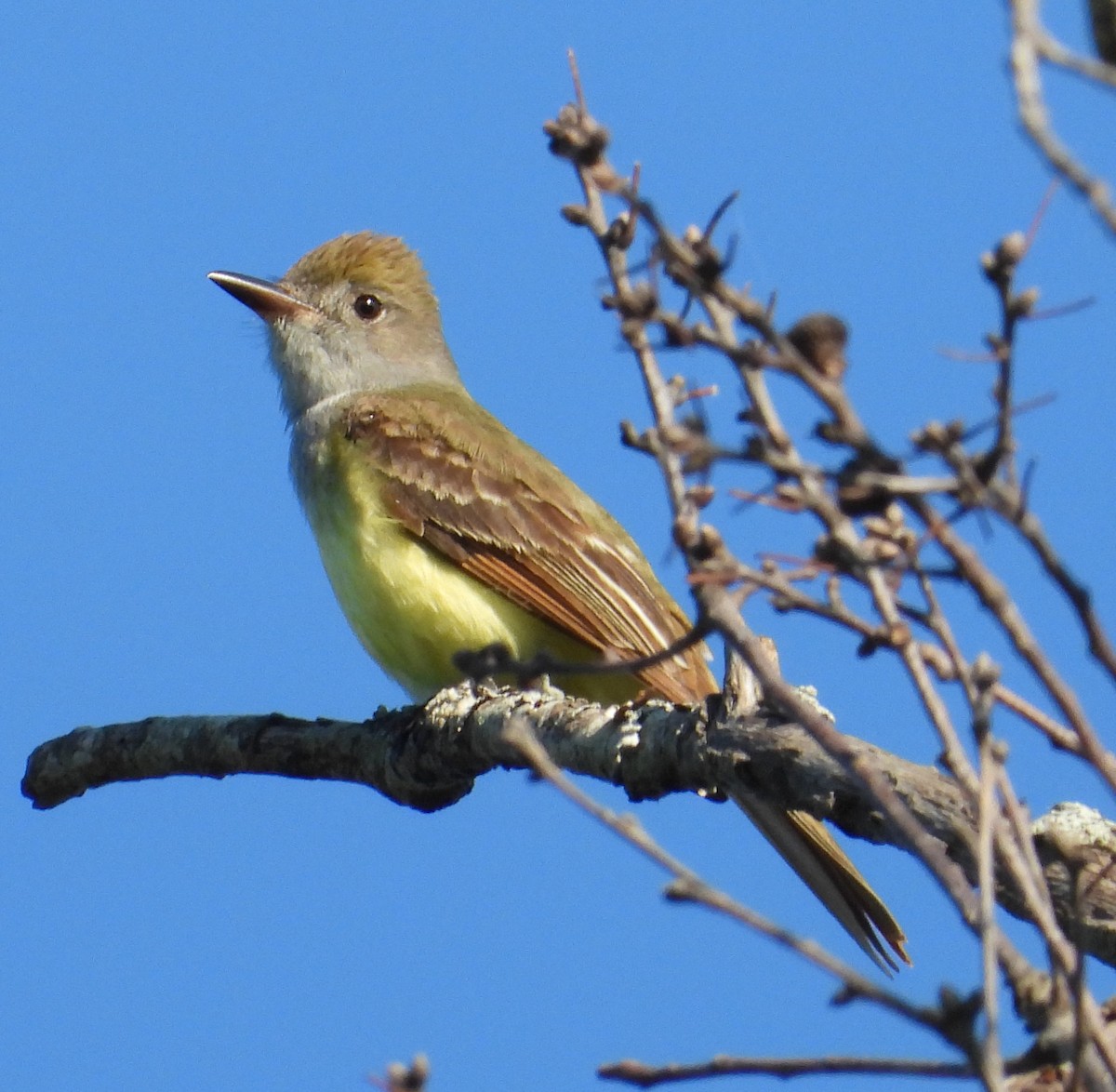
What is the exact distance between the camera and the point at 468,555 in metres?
7.18

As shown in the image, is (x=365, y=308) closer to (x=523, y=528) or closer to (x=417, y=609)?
(x=523, y=528)

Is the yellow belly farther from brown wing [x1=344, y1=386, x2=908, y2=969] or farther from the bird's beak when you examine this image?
the bird's beak

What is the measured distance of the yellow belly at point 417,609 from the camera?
269 inches

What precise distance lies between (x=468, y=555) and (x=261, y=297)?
251 centimetres

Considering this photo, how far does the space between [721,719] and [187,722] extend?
2.75 metres

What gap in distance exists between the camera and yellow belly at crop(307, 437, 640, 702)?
6840mm

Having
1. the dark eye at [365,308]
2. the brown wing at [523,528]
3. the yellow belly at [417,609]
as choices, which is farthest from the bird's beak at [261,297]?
the yellow belly at [417,609]

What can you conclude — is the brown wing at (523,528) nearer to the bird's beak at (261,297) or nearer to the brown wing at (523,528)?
the brown wing at (523,528)

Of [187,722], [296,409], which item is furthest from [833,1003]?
[296,409]

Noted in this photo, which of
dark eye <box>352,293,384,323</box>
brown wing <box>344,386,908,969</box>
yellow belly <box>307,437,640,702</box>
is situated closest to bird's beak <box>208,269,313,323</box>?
dark eye <box>352,293,384,323</box>

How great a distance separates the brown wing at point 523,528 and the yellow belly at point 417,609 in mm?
A: 61

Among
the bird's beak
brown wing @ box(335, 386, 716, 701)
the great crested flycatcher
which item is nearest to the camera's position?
the great crested flycatcher

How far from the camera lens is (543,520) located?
25.2 ft

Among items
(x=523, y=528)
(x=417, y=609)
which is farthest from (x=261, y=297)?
(x=417, y=609)
